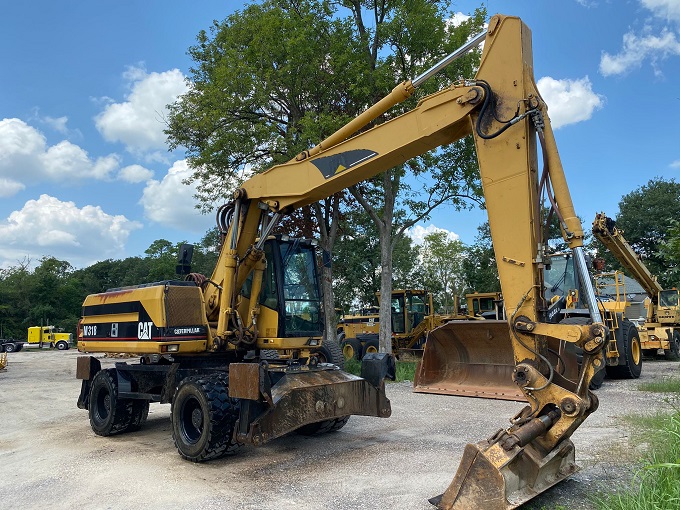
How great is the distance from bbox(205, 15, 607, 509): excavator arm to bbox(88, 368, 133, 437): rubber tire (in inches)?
181

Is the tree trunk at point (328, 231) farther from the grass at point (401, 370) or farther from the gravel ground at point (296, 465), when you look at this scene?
the gravel ground at point (296, 465)

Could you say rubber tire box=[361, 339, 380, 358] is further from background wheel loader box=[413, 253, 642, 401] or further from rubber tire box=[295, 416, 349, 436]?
rubber tire box=[295, 416, 349, 436]

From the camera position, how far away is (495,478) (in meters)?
4.25

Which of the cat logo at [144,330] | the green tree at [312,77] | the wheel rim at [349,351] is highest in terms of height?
the green tree at [312,77]

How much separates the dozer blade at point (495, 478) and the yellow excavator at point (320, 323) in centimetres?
1

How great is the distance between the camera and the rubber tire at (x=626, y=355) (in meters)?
12.6

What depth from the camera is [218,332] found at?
775 centimetres

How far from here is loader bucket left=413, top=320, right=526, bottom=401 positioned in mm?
9273

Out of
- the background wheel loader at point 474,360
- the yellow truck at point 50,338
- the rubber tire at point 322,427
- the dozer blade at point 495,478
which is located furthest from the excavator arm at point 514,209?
the yellow truck at point 50,338

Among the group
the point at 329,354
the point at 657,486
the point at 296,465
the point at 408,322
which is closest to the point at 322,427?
the point at 296,465

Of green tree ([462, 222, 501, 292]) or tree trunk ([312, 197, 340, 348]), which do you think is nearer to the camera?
tree trunk ([312, 197, 340, 348])

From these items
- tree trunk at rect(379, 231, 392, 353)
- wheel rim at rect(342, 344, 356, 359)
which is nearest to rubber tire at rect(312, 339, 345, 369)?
tree trunk at rect(379, 231, 392, 353)

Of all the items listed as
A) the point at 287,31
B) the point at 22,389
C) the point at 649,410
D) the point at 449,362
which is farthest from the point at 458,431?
the point at 22,389

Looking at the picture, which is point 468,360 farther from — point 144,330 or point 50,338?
point 50,338
